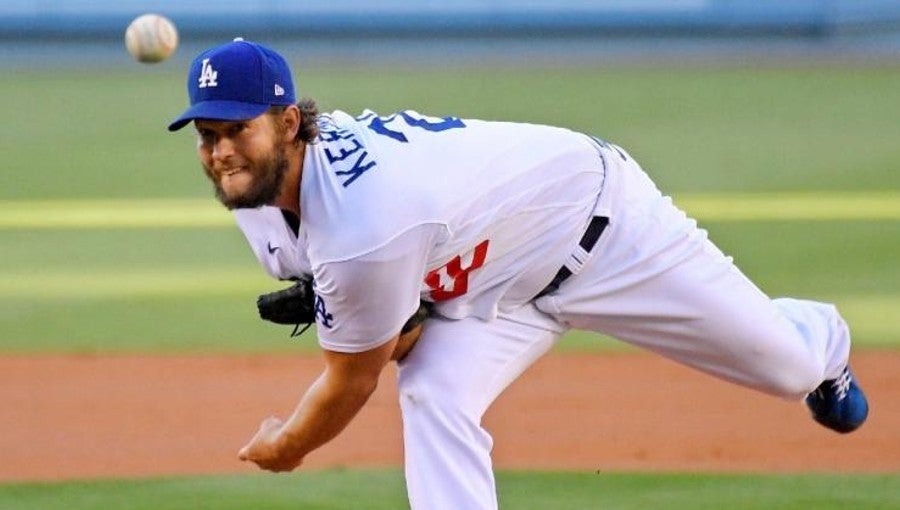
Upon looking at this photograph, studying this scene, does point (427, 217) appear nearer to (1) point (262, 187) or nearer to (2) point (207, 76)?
(1) point (262, 187)

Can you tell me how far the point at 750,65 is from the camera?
19812 millimetres

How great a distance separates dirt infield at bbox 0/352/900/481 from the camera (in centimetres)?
719

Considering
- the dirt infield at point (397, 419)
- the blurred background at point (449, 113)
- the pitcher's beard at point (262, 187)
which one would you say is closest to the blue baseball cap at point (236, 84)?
the pitcher's beard at point (262, 187)

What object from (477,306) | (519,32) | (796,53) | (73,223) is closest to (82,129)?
(73,223)

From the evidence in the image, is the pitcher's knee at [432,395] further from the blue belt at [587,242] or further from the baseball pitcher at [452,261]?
the blue belt at [587,242]

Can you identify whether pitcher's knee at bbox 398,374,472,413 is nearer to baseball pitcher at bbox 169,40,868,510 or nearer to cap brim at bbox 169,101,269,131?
baseball pitcher at bbox 169,40,868,510

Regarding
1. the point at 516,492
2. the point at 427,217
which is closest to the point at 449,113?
the point at 516,492

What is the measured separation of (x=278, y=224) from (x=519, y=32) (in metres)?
16.9

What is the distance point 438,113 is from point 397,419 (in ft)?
28.5

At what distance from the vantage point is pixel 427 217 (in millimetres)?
4754

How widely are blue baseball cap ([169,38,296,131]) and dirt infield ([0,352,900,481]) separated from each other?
2.75 meters

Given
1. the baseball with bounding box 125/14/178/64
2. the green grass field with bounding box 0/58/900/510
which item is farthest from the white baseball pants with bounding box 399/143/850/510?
the baseball with bounding box 125/14/178/64

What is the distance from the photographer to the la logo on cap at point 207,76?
15.0 feet

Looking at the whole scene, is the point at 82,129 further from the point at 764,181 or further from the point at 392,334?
the point at 392,334
